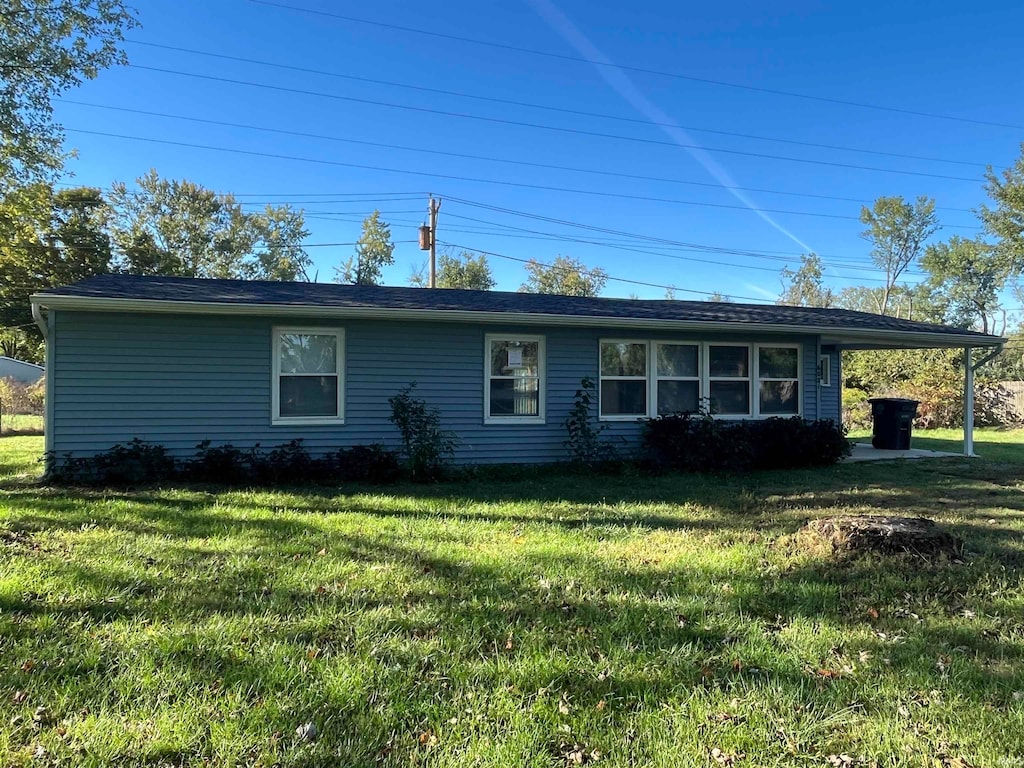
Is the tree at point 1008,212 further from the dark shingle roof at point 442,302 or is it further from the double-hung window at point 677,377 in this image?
the double-hung window at point 677,377

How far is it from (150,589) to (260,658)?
4.39ft

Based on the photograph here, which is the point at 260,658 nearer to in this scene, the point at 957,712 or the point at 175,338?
the point at 957,712

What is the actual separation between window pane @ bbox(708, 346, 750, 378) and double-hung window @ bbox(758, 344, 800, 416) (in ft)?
0.94

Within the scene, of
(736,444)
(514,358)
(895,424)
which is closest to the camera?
(736,444)

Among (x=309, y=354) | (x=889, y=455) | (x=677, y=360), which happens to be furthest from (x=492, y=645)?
(x=889, y=455)

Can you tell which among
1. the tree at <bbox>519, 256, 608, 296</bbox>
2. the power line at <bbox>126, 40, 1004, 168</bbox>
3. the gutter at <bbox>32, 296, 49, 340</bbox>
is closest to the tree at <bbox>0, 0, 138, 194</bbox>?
the power line at <bbox>126, 40, 1004, 168</bbox>

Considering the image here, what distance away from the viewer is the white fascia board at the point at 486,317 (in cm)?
731

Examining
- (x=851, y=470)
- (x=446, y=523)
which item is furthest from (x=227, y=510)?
(x=851, y=470)

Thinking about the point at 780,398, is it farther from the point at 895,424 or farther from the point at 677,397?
the point at 895,424

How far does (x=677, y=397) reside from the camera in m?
10.2

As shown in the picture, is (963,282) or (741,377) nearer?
(741,377)

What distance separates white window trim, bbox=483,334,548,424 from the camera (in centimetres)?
920

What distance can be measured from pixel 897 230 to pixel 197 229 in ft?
145

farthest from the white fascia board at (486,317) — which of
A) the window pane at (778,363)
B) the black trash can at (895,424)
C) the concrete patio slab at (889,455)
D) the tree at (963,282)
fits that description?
the tree at (963,282)
